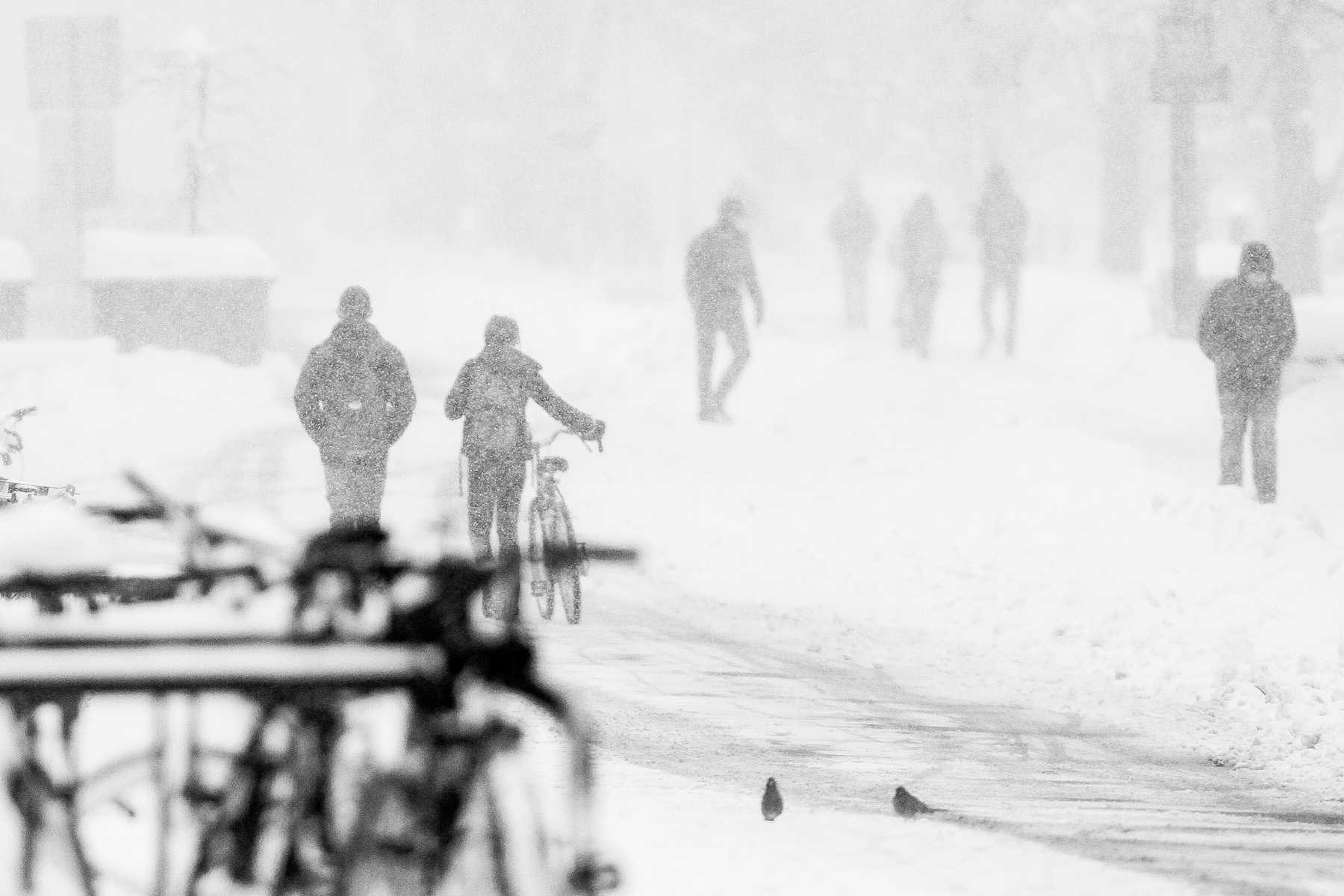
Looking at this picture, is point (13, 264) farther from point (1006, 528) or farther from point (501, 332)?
point (501, 332)

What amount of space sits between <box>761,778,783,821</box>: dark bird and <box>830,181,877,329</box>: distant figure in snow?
84.7 feet

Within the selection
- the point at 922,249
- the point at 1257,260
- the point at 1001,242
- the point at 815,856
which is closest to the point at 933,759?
the point at 815,856

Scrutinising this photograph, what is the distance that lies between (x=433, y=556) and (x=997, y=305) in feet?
99.5

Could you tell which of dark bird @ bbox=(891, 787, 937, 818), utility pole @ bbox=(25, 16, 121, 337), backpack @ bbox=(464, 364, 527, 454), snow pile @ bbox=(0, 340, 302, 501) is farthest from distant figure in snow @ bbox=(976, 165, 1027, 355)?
dark bird @ bbox=(891, 787, 937, 818)

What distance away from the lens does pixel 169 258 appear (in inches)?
1082

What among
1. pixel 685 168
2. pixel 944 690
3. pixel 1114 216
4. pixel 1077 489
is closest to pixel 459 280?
pixel 1114 216

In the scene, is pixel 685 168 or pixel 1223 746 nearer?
pixel 1223 746

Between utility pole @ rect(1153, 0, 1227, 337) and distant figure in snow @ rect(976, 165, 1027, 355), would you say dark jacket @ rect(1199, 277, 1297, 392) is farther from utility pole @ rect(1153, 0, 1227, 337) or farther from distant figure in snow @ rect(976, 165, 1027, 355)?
distant figure in snow @ rect(976, 165, 1027, 355)

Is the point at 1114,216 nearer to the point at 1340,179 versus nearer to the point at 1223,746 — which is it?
the point at 1340,179

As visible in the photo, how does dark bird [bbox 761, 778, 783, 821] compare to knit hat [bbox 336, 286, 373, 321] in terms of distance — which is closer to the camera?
dark bird [bbox 761, 778, 783, 821]

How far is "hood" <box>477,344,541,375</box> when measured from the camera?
11719 millimetres

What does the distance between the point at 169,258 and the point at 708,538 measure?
15064 mm

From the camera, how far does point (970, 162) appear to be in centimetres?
4644

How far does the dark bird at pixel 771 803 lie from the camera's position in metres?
6.54
